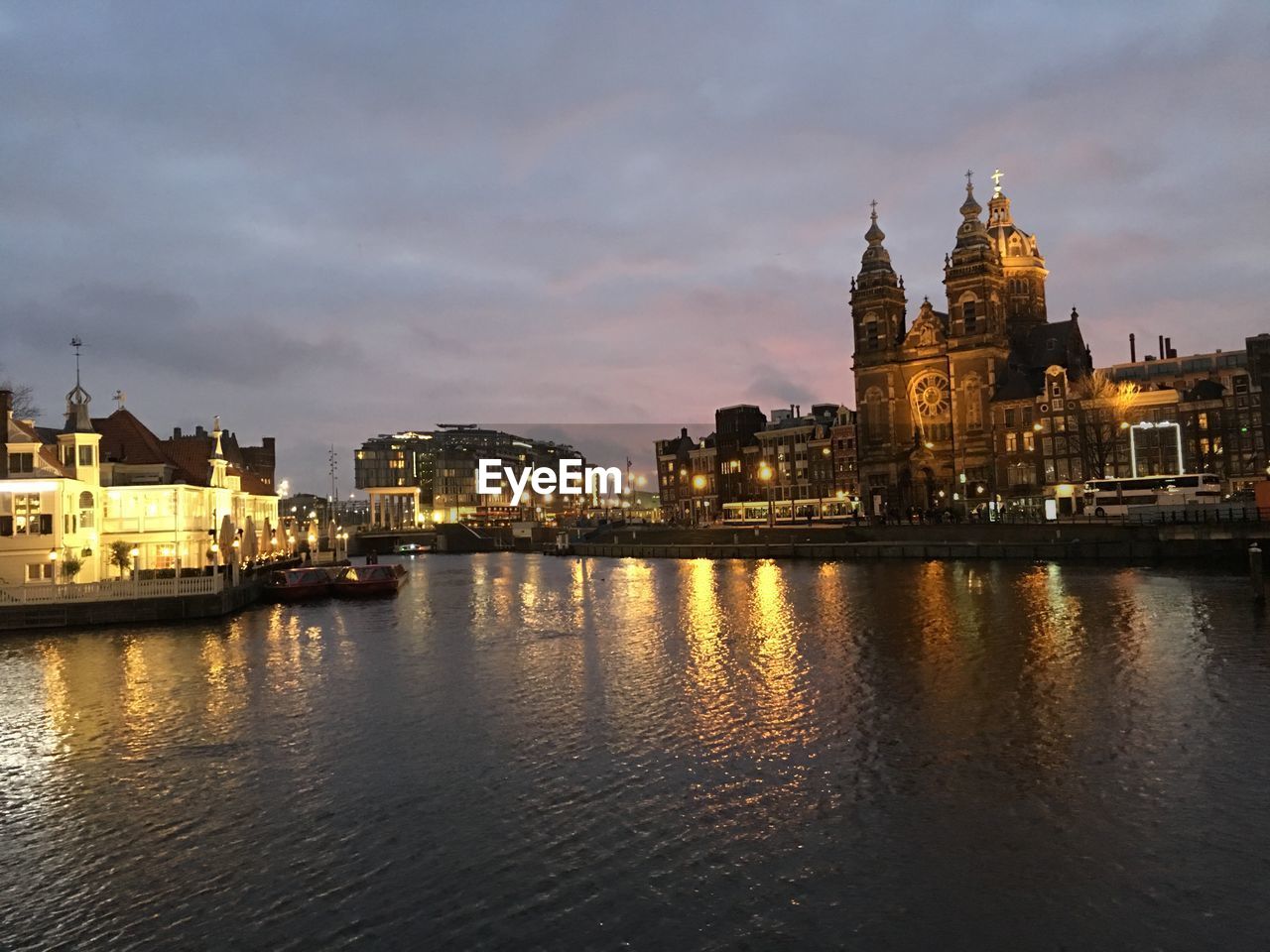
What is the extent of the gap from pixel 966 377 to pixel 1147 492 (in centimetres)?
3564

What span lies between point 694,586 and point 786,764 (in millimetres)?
52653

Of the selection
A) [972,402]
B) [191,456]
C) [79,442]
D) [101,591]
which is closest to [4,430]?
[79,442]

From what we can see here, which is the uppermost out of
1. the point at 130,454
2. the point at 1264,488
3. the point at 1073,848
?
the point at 130,454

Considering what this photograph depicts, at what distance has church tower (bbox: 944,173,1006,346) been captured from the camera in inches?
4941

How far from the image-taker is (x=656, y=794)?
2086 centimetres

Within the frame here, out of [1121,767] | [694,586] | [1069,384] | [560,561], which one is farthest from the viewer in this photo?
[560,561]

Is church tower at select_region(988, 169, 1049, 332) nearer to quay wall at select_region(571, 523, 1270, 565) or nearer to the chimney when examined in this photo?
quay wall at select_region(571, 523, 1270, 565)

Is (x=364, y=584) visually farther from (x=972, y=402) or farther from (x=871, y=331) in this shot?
(x=871, y=331)

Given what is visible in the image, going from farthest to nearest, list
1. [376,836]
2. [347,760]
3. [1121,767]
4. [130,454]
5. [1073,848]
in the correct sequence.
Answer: [130,454] → [347,760] → [1121,767] → [376,836] → [1073,848]

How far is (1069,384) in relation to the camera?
382 ft

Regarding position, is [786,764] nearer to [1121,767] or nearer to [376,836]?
[1121,767]

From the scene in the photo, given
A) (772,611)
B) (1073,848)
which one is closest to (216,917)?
(1073,848)

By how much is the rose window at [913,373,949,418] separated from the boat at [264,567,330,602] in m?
86.3

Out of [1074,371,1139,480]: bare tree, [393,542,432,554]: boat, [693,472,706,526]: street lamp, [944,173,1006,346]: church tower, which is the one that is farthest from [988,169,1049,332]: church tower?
[393,542,432,554]: boat
